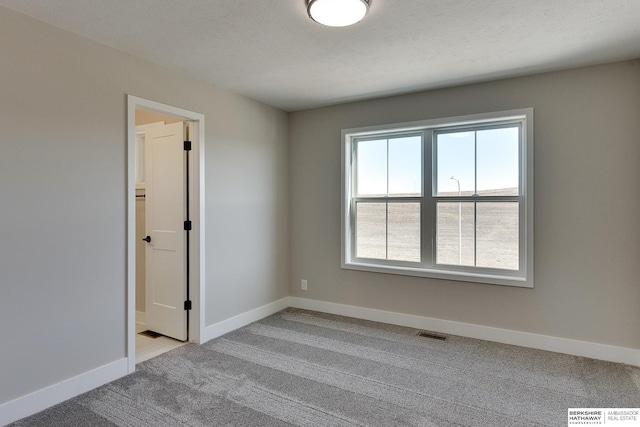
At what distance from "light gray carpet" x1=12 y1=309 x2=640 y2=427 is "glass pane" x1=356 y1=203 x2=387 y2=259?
3.51ft

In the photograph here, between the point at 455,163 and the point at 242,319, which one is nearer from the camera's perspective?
the point at 455,163

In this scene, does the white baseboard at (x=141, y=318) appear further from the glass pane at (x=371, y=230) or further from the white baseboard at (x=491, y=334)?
the glass pane at (x=371, y=230)

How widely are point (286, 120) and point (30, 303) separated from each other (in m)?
3.26

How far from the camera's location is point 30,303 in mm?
2197

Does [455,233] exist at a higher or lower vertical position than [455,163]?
lower

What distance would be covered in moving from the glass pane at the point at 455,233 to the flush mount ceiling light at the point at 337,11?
2229 mm

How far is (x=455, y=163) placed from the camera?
3648 mm

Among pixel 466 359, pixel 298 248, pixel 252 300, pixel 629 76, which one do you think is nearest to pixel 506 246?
pixel 466 359

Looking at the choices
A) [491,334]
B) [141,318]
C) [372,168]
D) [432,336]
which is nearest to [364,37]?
[372,168]

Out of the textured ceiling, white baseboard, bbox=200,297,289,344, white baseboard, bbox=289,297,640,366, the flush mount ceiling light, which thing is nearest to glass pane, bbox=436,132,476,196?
the textured ceiling

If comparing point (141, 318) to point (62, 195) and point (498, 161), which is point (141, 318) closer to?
point (62, 195)

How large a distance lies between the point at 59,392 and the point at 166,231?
1.61 meters

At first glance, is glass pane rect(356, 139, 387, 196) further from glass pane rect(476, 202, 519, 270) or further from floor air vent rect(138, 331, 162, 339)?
floor air vent rect(138, 331, 162, 339)

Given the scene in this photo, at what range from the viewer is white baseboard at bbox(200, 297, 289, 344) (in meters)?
3.43
